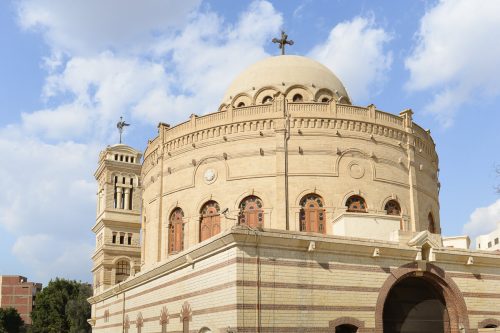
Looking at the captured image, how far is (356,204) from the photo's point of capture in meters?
29.8

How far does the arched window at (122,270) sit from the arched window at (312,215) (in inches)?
926

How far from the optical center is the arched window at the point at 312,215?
95.3 ft

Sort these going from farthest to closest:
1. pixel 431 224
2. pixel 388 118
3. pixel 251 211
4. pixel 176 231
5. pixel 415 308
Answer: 1. pixel 431 224
2. pixel 176 231
3. pixel 388 118
4. pixel 251 211
5. pixel 415 308

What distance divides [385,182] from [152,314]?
13431mm

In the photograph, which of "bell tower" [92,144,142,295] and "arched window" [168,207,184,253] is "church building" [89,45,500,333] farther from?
"bell tower" [92,144,142,295]

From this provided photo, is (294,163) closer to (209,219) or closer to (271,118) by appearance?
(271,118)

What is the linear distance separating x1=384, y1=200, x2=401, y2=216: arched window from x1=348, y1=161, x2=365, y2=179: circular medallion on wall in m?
2.17

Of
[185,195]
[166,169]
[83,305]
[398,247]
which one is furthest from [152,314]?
[83,305]

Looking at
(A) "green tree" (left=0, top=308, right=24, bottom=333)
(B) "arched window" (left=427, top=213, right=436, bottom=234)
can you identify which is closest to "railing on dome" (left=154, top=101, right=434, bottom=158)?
(B) "arched window" (left=427, top=213, right=436, bottom=234)

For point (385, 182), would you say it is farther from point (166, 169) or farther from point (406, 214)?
point (166, 169)

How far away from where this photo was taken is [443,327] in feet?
77.1

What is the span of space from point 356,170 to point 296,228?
4.44 meters

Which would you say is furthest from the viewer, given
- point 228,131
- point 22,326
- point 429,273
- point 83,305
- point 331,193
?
point 22,326

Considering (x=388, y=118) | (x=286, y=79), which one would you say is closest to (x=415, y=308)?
(x=388, y=118)
